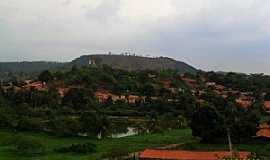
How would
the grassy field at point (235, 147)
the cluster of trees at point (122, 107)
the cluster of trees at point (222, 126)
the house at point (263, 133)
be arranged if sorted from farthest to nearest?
1. the cluster of trees at point (122, 107)
2. the house at point (263, 133)
3. the cluster of trees at point (222, 126)
4. the grassy field at point (235, 147)

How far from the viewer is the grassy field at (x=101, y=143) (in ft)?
131

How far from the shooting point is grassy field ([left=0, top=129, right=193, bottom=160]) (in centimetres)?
3994

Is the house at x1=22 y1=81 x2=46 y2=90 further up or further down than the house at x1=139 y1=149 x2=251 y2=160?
further up

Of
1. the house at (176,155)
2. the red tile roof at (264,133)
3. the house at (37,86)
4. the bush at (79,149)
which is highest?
the house at (37,86)

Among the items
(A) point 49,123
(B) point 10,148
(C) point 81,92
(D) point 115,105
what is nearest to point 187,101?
(D) point 115,105

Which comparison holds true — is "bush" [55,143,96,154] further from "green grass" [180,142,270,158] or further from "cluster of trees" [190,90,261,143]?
"cluster of trees" [190,90,261,143]

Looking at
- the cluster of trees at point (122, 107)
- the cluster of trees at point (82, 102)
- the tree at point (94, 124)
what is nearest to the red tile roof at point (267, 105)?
the cluster of trees at point (122, 107)

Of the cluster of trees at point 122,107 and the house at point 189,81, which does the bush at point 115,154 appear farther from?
the house at point 189,81

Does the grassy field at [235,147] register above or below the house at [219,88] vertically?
below

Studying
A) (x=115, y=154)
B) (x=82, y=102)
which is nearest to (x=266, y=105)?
(x=82, y=102)

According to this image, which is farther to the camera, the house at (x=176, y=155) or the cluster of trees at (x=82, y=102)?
the cluster of trees at (x=82, y=102)

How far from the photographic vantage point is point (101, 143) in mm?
47469

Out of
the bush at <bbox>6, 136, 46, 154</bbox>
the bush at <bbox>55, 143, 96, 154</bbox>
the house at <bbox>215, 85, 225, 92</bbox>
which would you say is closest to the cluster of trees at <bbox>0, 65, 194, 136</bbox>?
the house at <bbox>215, 85, 225, 92</bbox>

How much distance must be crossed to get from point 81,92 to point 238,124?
34.1 meters
